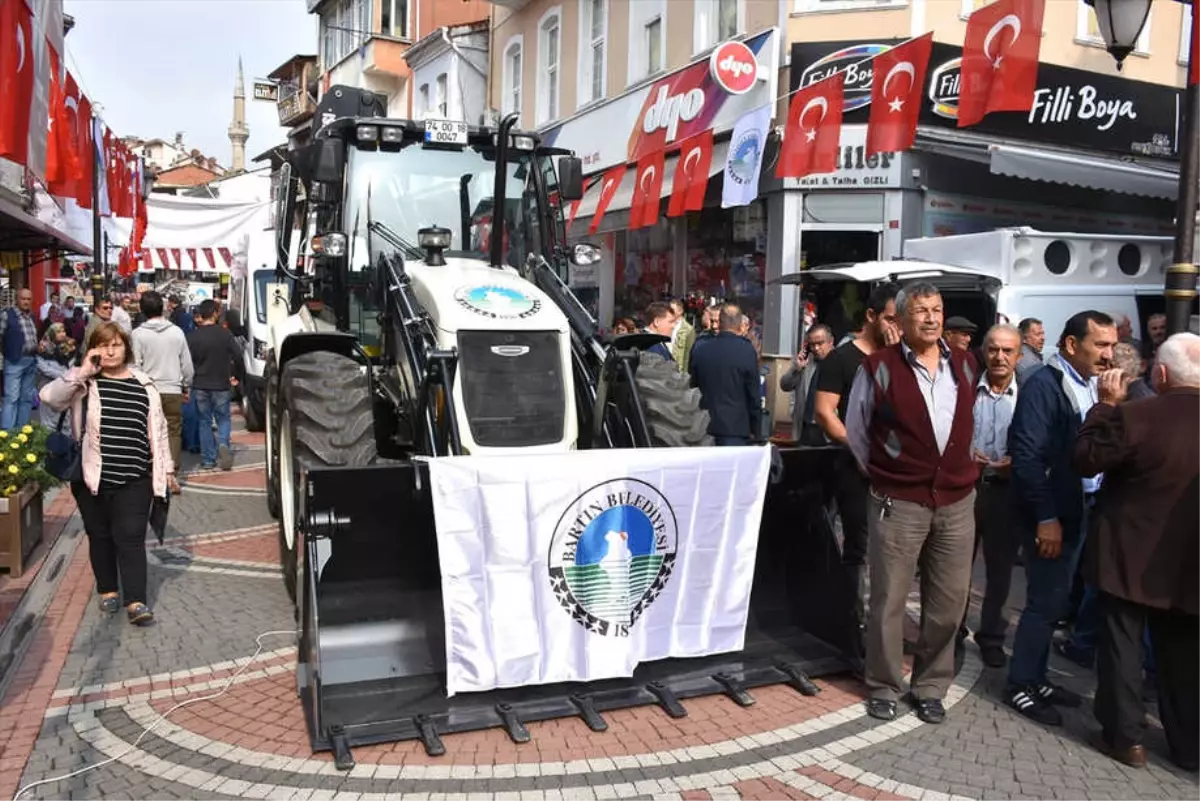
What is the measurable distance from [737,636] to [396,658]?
5.41ft

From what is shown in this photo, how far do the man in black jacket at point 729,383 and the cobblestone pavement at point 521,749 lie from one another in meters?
2.57

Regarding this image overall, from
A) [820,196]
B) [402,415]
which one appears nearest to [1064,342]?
[402,415]

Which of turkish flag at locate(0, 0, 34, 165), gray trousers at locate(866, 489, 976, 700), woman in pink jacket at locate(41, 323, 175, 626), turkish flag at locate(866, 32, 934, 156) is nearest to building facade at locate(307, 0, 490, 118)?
turkish flag at locate(866, 32, 934, 156)

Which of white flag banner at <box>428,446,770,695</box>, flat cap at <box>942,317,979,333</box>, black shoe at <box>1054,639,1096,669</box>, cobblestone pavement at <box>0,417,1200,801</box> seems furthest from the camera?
flat cap at <box>942,317,979,333</box>

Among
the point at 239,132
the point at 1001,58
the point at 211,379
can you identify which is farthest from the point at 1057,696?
the point at 239,132

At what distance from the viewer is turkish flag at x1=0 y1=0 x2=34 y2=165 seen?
6.74m

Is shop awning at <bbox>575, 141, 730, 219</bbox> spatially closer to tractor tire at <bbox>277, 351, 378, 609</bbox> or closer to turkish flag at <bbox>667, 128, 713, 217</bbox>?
turkish flag at <bbox>667, 128, 713, 217</bbox>

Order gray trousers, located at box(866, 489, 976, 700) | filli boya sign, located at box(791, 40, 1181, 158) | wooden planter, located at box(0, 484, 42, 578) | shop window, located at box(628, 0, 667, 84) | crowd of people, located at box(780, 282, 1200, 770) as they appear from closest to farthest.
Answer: crowd of people, located at box(780, 282, 1200, 770)
gray trousers, located at box(866, 489, 976, 700)
wooden planter, located at box(0, 484, 42, 578)
filli boya sign, located at box(791, 40, 1181, 158)
shop window, located at box(628, 0, 667, 84)

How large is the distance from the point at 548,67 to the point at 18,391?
493 inches

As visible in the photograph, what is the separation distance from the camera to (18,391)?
466 inches

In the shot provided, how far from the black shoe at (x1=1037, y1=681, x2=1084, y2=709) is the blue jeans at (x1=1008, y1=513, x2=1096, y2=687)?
5 centimetres

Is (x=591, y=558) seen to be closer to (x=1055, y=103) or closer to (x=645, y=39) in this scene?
(x=1055, y=103)

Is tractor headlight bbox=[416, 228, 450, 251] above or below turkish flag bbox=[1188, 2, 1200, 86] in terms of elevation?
below

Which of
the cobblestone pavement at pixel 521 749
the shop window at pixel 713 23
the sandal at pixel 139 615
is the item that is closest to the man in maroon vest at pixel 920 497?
the cobblestone pavement at pixel 521 749
